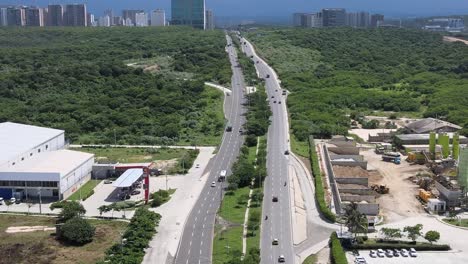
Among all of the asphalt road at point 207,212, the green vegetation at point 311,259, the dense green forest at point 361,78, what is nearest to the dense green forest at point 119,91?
the asphalt road at point 207,212

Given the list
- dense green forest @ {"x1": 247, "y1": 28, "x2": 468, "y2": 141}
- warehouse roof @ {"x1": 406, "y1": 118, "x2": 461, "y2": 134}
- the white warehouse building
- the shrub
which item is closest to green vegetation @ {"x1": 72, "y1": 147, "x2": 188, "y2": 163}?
the white warehouse building

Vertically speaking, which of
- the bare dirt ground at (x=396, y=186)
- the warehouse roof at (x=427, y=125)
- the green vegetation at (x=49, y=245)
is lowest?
the green vegetation at (x=49, y=245)

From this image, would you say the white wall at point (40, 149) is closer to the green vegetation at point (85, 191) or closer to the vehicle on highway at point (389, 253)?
the green vegetation at point (85, 191)

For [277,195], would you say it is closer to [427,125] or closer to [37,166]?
[37,166]

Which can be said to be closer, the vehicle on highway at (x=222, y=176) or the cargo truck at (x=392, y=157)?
the vehicle on highway at (x=222, y=176)

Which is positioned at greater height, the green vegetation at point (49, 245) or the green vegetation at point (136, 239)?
the green vegetation at point (136, 239)

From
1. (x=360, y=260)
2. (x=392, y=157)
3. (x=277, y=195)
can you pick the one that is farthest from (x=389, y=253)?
(x=392, y=157)
